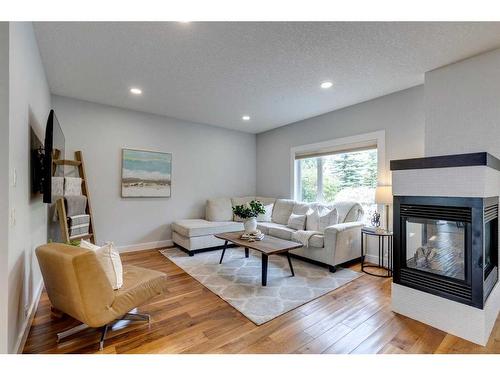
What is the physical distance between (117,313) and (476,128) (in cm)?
368

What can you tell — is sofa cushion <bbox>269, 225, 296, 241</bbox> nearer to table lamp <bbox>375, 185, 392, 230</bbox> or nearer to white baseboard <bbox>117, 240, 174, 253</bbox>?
table lamp <bbox>375, 185, 392, 230</bbox>

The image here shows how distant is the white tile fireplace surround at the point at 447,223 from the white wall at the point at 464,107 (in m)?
0.46

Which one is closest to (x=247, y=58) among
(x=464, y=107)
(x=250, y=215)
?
(x=250, y=215)

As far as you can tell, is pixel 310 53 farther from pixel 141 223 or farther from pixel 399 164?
pixel 141 223

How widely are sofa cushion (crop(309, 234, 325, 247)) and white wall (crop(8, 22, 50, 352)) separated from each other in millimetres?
3071

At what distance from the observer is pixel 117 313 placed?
5.81 feet

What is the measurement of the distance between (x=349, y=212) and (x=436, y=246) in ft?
5.19

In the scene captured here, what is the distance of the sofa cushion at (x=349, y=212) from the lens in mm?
3707

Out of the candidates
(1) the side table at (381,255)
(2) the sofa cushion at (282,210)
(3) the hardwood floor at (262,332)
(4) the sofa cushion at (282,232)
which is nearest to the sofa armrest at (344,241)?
(1) the side table at (381,255)

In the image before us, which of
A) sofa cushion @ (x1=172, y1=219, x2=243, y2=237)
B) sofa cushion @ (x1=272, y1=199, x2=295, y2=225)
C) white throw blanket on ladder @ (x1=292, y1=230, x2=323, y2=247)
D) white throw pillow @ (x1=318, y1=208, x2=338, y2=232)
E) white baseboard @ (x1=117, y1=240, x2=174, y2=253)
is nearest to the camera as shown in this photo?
white throw blanket on ladder @ (x1=292, y1=230, x2=323, y2=247)

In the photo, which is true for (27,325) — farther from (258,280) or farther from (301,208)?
(301,208)

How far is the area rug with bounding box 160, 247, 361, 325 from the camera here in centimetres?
234

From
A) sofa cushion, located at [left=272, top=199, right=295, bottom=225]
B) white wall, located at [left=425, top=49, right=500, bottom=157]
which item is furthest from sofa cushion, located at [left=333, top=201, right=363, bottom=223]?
white wall, located at [left=425, top=49, right=500, bottom=157]

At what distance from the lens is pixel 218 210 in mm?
4816
